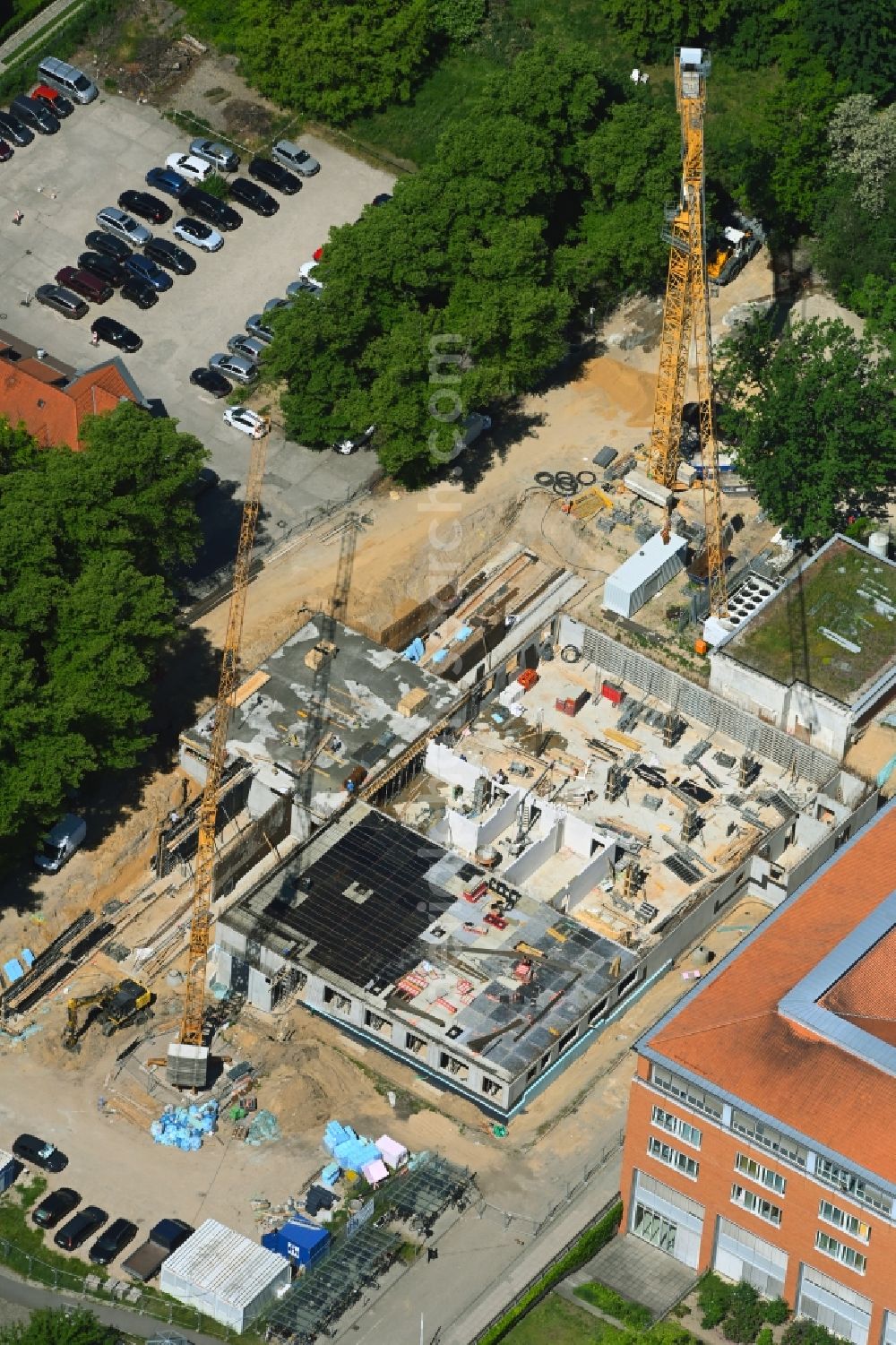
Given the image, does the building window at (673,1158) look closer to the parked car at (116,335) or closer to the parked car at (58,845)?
the parked car at (58,845)

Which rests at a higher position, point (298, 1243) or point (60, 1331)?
point (298, 1243)

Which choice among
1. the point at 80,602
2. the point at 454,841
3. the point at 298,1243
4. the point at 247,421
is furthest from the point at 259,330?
the point at 298,1243

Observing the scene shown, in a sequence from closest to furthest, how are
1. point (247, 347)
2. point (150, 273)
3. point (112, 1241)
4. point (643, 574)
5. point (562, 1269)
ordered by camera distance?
point (562, 1269) → point (112, 1241) → point (643, 574) → point (247, 347) → point (150, 273)

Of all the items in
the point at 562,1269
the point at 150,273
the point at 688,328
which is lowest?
the point at 562,1269

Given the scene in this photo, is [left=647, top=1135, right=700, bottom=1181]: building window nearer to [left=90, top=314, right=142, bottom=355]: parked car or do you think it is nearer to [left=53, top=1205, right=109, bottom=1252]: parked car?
[left=53, top=1205, right=109, bottom=1252]: parked car

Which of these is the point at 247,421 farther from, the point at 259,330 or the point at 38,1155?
the point at 38,1155

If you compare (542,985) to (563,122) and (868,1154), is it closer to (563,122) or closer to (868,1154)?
(868,1154)
